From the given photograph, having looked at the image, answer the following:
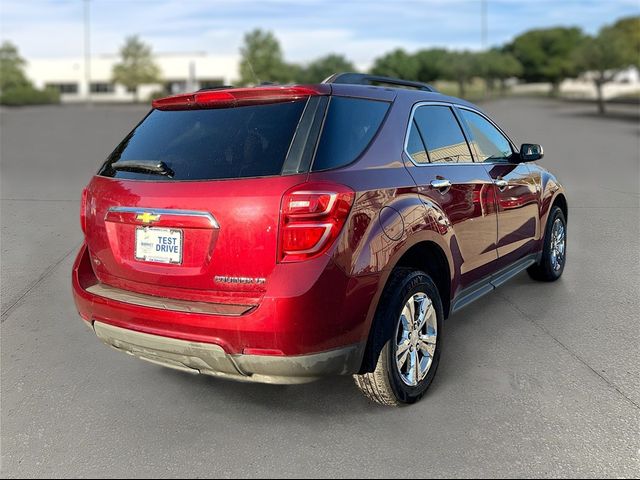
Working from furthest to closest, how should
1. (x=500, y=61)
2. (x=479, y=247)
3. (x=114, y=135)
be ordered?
(x=500, y=61) → (x=114, y=135) → (x=479, y=247)

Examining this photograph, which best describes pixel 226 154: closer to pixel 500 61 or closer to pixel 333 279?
pixel 333 279

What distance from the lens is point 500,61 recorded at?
2704 inches

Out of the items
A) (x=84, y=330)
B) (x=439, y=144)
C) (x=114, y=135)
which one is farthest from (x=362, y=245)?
(x=114, y=135)

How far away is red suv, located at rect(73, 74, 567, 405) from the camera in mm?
2916

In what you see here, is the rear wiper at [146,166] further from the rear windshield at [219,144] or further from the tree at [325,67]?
the tree at [325,67]

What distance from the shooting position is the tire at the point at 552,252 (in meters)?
5.97

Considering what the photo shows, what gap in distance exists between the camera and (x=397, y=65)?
91.0 m

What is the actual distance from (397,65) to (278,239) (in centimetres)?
9235

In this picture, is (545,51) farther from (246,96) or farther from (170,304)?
(170,304)

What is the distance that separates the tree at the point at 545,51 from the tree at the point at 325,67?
31364mm

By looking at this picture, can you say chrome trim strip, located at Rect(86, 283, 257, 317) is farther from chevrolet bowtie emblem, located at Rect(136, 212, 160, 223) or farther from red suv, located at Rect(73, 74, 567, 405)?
→ chevrolet bowtie emblem, located at Rect(136, 212, 160, 223)

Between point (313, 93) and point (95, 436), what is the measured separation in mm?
2092

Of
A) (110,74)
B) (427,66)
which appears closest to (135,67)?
(110,74)

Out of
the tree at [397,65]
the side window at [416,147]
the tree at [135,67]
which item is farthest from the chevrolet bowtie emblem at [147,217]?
the tree at [397,65]
